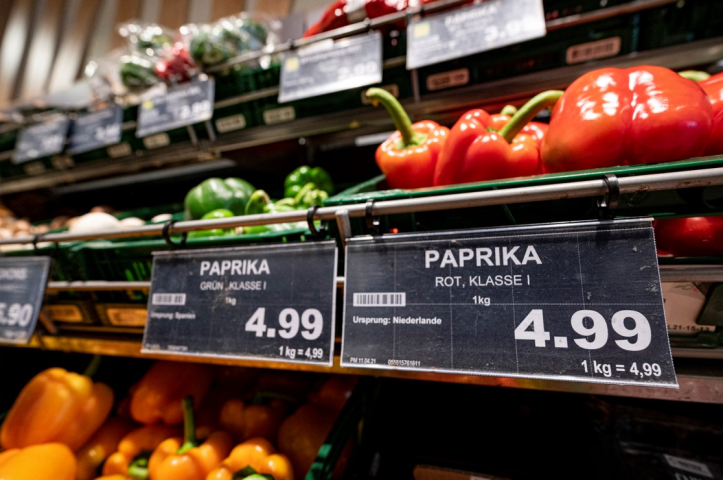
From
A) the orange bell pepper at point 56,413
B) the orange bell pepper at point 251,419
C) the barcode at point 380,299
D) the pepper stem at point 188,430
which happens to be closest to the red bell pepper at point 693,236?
the barcode at point 380,299

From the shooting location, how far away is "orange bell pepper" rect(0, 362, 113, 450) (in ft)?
2.95

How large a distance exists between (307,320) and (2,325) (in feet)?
2.87

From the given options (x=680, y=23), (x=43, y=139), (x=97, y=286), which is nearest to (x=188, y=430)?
(x=97, y=286)

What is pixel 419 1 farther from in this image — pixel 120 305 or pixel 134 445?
pixel 134 445

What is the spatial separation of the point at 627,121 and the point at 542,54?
39cm

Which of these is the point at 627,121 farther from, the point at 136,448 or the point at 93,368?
the point at 93,368

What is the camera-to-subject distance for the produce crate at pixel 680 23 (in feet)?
2.38

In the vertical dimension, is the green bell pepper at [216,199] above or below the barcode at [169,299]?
above

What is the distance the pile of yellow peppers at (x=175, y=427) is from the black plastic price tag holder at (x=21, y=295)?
22cm

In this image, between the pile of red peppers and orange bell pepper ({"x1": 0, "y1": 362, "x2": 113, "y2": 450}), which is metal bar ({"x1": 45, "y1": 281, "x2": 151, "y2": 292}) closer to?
orange bell pepper ({"x1": 0, "y1": 362, "x2": 113, "y2": 450})

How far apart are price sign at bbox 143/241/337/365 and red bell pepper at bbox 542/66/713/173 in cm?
44

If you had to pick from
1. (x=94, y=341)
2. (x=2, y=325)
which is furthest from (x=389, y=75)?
(x=2, y=325)

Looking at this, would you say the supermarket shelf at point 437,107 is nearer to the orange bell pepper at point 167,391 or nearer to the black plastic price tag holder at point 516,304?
the black plastic price tag holder at point 516,304

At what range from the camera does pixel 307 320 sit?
557 millimetres
